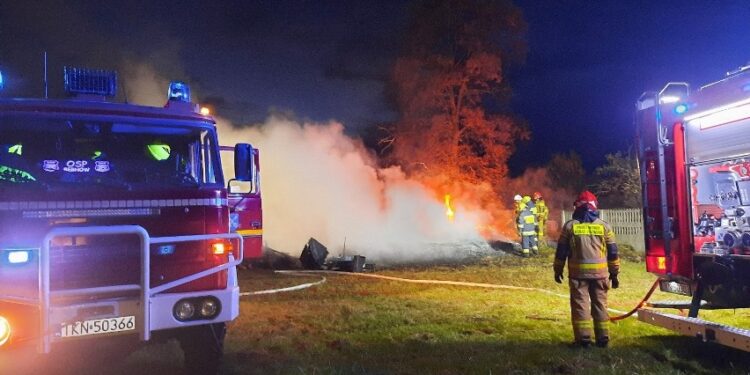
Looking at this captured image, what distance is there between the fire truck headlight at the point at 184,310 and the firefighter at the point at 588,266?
156 inches

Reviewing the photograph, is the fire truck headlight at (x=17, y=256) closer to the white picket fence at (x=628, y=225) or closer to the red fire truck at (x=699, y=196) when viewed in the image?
the red fire truck at (x=699, y=196)

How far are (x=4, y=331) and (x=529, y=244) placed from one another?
14.5 m

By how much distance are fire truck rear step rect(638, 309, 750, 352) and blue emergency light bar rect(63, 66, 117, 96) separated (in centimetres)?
588

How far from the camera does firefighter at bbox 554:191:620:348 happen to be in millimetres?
6125

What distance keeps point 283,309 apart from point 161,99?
912 centimetres

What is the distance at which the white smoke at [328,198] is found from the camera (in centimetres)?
1619

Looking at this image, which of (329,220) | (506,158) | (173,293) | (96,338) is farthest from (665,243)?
(506,158)

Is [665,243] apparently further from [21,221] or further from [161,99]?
[161,99]

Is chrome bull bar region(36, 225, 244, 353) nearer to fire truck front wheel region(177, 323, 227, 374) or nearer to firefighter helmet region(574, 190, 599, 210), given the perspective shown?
fire truck front wheel region(177, 323, 227, 374)

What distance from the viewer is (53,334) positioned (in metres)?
3.87

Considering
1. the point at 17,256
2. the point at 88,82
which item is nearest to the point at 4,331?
the point at 17,256

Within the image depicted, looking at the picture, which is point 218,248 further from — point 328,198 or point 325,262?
point 328,198

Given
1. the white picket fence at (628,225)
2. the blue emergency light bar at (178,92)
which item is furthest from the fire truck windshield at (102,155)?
the white picket fence at (628,225)


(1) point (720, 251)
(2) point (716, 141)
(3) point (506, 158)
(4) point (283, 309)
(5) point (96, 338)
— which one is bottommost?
(4) point (283, 309)
